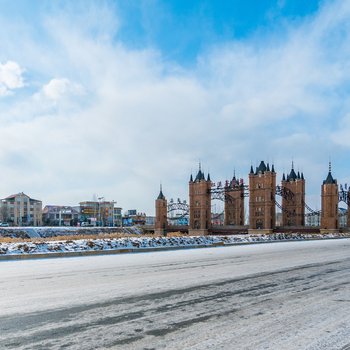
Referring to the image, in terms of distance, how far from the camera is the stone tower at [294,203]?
7156cm

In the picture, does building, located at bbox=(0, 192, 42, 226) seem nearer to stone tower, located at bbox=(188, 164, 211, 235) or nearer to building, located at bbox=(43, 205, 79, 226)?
building, located at bbox=(43, 205, 79, 226)

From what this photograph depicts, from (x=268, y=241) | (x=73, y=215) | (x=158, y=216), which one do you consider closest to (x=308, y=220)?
(x=73, y=215)

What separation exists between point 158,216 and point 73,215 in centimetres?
7321

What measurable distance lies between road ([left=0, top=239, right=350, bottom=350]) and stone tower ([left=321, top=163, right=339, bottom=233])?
48.7 meters

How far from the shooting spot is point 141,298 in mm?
7859

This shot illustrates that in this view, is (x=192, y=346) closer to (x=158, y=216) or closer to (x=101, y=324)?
(x=101, y=324)

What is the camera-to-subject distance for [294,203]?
72812 mm

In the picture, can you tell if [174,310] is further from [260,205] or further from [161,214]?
[161,214]

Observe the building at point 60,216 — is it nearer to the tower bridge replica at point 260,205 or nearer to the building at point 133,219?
the building at point 133,219

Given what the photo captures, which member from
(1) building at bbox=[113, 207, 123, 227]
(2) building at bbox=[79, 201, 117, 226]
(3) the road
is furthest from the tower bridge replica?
(1) building at bbox=[113, 207, 123, 227]

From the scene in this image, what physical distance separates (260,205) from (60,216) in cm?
9285

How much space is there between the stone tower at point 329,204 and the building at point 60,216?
9836 centimetres

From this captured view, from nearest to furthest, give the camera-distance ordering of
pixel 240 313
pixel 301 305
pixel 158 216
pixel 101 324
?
pixel 101 324 < pixel 240 313 < pixel 301 305 < pixel 158 216

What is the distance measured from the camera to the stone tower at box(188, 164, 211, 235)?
72.4m
